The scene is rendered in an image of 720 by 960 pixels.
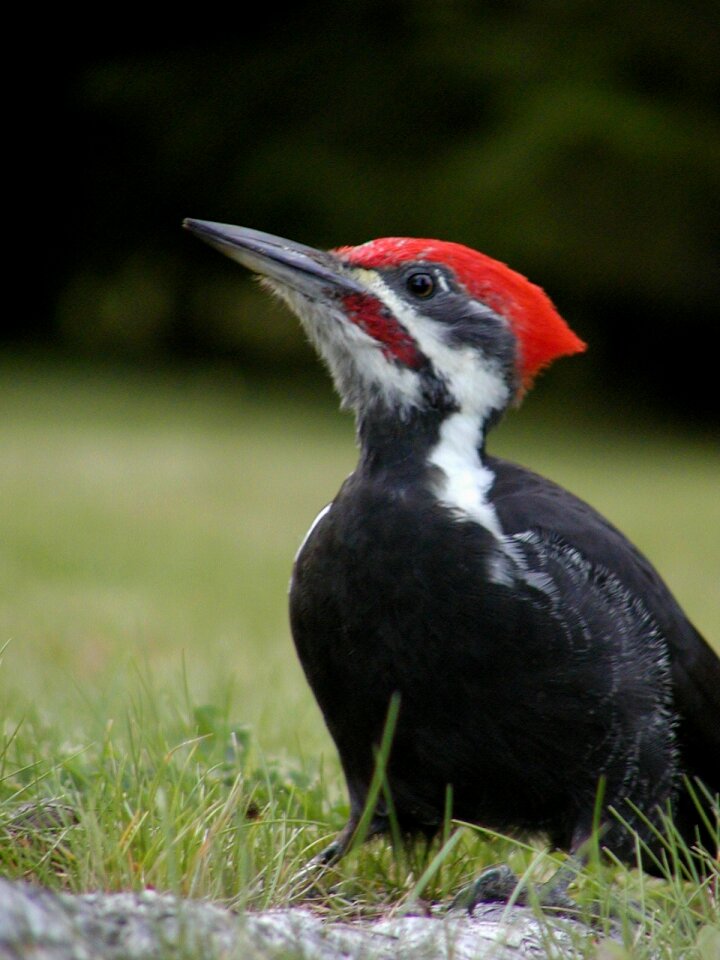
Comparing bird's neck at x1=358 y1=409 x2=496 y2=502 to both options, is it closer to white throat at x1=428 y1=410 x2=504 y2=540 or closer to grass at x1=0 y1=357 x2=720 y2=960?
white throat at x1=428 y1=410 x2=504 y2=540

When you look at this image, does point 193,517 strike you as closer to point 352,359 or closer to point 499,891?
point 352,359

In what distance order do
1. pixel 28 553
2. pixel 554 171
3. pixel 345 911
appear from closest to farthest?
1. pixel 345 911
2. pixel 28 553
3. pixel 554 171

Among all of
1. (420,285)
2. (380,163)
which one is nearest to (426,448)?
(420,285)

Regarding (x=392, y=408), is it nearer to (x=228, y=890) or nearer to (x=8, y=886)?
(x=228, y=890)

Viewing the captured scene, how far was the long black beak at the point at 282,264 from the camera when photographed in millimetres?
2979

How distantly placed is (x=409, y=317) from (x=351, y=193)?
14319 mm

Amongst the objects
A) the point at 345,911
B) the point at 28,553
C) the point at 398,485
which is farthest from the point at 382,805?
the point at 28,553

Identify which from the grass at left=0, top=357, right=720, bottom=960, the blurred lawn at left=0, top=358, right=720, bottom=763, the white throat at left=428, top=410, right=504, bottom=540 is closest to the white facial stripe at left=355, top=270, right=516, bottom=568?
the white throat at left=428, top=410, right=504, bottom=540

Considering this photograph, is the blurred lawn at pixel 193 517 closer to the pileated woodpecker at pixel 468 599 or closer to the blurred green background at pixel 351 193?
the blurred green background at pixel 351 193

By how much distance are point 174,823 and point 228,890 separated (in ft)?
0.48

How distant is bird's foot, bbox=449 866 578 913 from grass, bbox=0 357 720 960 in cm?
4

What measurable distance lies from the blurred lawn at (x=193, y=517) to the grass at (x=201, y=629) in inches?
0.9

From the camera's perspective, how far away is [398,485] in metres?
2.82

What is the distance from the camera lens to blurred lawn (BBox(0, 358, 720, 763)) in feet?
15.2
